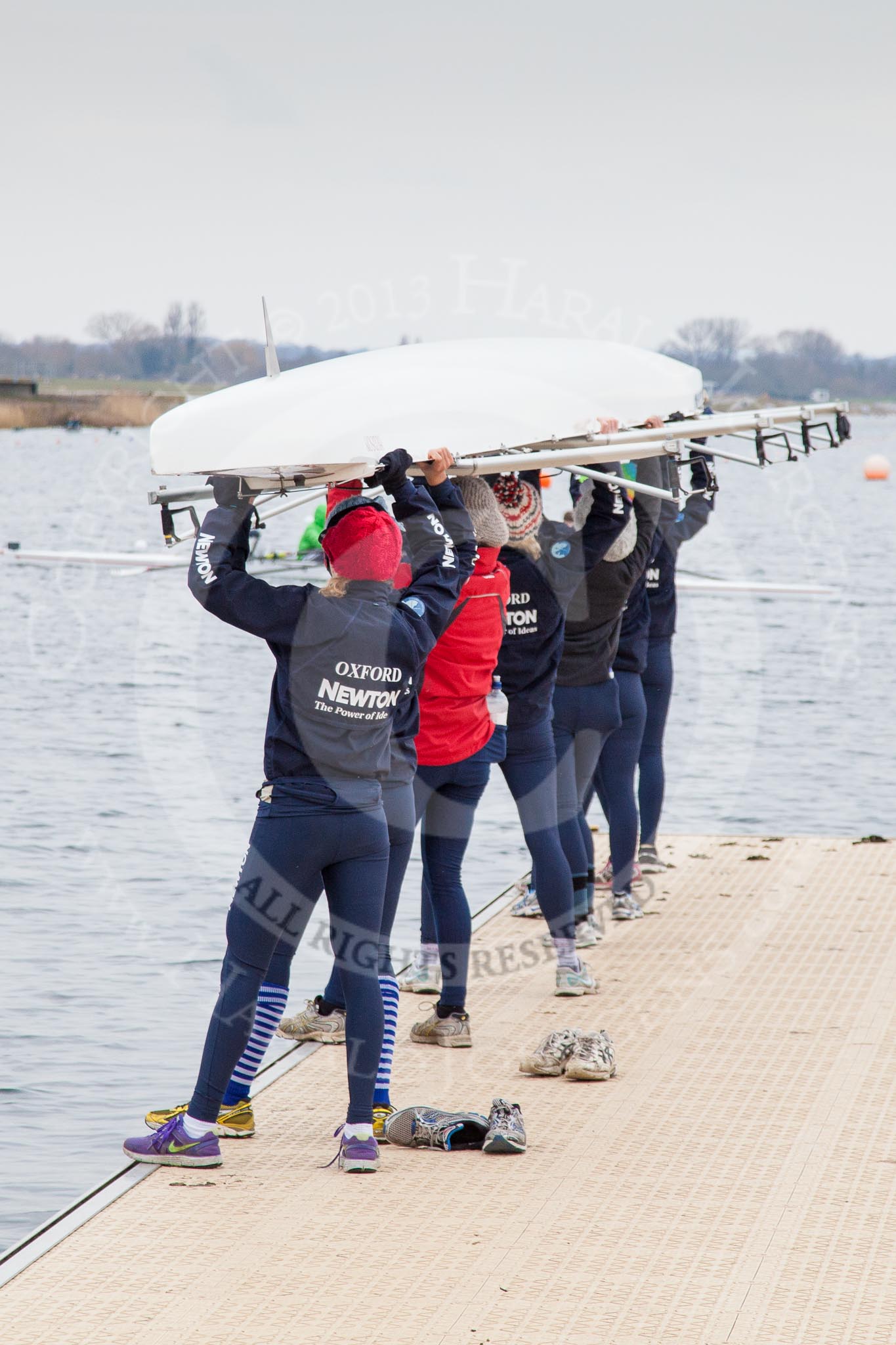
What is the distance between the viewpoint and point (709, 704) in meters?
16.6

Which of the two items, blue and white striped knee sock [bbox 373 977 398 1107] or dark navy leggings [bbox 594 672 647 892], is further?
dark navy leggings [bbox 594 672 647 892]

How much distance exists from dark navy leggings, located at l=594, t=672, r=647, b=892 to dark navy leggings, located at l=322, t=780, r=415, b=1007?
90.2 inches

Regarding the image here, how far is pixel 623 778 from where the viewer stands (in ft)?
22.4

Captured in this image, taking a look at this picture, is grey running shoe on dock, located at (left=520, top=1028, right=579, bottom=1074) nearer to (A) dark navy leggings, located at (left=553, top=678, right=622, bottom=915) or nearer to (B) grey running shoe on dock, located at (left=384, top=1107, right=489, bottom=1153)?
(B) grey running shoe on dock, located at (left=384, top=1107, right=489, bottom=1153)

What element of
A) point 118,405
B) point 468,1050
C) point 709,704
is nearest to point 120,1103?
point 468,1050

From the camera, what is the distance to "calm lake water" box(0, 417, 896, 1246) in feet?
18.7

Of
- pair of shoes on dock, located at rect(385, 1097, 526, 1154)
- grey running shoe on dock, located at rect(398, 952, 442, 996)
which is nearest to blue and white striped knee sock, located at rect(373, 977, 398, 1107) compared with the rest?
pair of shoes on dock, located at rect(385, 1097, 526, 1154)

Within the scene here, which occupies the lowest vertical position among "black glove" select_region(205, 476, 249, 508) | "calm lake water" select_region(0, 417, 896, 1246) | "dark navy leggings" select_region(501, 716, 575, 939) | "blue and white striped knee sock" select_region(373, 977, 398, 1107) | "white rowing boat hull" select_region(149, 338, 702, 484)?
"calm lake water" select_region(0, 417, 896, 1246)

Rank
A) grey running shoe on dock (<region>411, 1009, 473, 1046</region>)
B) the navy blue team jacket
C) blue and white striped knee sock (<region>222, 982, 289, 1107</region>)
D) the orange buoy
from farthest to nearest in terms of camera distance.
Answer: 1. the orange buoy
2. grey running shoe on dock (<region>411, 1009, 473, 1046</region>)
3. blue and white striped knee sock (<region>222, 982, 289, 1107</region>)
4. the navy blue team jacket

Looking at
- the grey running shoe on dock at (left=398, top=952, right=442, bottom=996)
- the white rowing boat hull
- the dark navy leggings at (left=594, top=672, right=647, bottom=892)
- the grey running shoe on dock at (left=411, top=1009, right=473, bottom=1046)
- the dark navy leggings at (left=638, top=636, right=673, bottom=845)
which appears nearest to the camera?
the white rowing boat hull

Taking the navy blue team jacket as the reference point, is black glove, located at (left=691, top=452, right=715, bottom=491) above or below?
above

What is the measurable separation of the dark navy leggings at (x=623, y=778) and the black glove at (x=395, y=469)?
Answer: 2.58 meters

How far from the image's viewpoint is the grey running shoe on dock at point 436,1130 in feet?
14.5

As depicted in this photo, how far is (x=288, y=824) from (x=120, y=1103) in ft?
5.94
